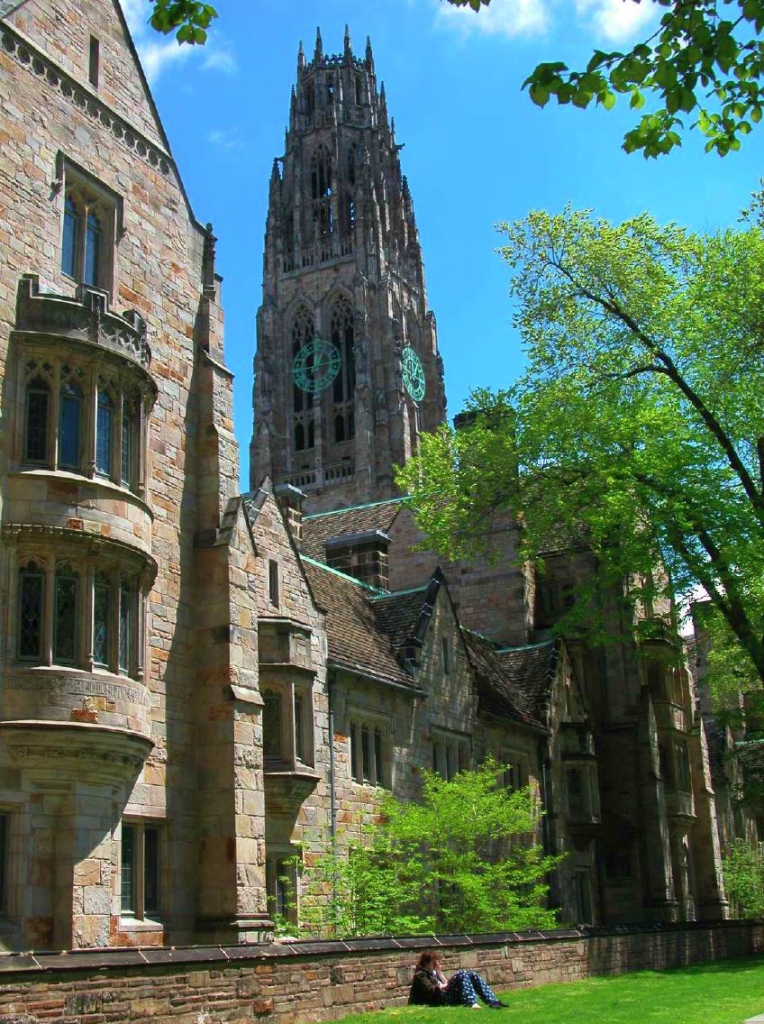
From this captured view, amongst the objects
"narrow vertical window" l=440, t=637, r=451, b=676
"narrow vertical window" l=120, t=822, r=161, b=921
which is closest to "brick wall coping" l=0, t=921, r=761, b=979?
"narrow vertical window" l=120, t=822, r=161, b=921

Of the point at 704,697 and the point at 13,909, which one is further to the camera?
the point at 704,697

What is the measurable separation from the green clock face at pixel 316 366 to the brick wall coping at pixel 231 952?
301 feet

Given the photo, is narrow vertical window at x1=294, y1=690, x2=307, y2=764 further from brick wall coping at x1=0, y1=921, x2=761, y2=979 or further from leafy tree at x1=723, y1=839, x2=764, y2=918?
leafy tree at x1=723, y1=839, x2=764, y2=918

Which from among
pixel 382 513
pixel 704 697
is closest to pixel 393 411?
pixel 704 697

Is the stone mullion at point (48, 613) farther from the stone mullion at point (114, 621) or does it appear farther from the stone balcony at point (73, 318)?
the stone balcony at point (73, 318)

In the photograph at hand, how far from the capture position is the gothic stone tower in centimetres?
10875

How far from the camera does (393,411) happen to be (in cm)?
10900

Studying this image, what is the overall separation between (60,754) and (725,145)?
11.7 m

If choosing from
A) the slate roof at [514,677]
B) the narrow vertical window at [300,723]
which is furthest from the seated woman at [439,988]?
the slate roof at [514,677]

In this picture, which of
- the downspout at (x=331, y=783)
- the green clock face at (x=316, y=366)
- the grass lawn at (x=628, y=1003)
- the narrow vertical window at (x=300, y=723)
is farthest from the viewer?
the green clock face at (x=316, y=366)

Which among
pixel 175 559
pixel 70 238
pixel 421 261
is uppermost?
pixel 421 261

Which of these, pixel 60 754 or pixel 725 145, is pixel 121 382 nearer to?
pixel 60 754

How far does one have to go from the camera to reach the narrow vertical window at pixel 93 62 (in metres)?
21.0

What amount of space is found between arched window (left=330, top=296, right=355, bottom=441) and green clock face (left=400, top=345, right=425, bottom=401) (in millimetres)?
4822
